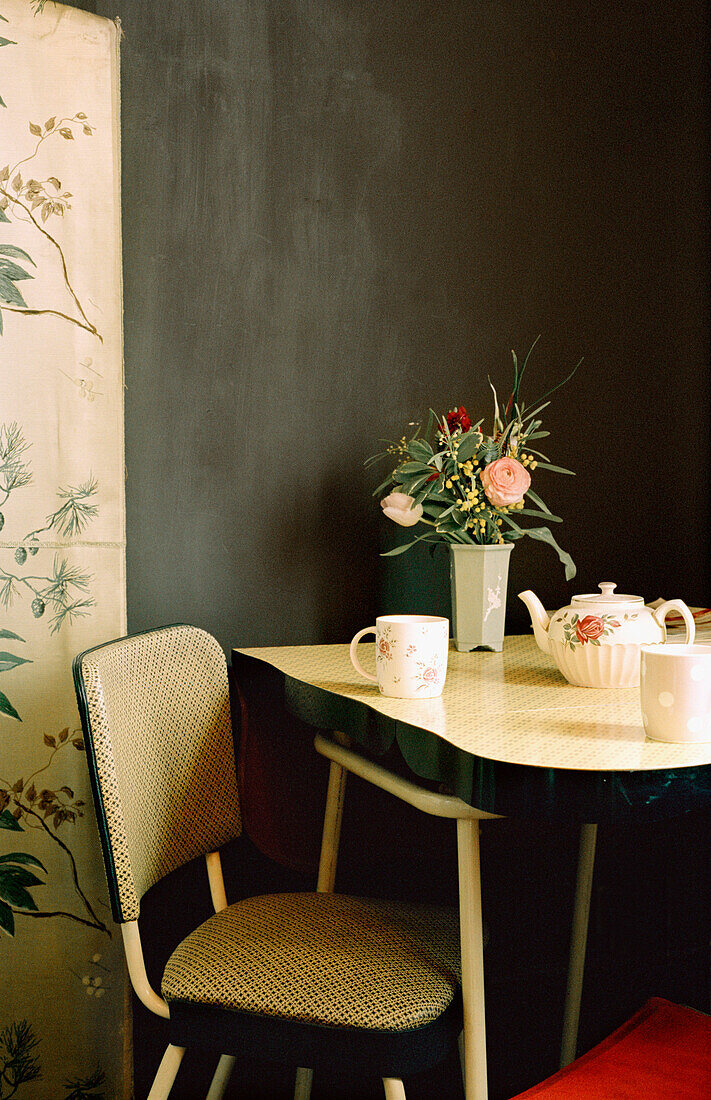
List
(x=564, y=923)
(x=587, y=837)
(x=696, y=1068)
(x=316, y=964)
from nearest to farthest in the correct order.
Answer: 1. (x=696, y=1068)
2. (x=316, y=964)
3. (x=587, y=837)
4. (x=564, y=923)

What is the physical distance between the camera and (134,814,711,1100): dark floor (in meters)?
1.56

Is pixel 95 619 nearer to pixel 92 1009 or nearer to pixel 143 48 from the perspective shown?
pixel 92 1009

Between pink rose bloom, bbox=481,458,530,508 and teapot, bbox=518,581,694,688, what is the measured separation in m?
0.22

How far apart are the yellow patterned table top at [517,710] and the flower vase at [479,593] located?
0.10ft

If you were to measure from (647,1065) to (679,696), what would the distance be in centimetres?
38

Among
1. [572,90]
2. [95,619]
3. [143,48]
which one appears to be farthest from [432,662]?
[572,90]

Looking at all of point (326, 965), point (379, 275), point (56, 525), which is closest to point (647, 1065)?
point (326, 965)

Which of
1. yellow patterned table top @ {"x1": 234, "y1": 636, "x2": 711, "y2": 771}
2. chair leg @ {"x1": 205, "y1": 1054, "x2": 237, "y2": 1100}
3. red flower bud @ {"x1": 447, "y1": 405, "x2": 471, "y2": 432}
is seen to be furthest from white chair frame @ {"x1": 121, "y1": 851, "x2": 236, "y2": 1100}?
red flower bud @ {"x1": 447, "y1": 405, "x2": 471, "y2": 432}

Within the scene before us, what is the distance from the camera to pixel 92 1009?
147cm

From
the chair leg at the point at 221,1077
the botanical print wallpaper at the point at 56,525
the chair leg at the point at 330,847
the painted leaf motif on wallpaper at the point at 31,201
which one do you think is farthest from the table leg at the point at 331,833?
the painted leaf motif on wallpaper at the point at 31,201

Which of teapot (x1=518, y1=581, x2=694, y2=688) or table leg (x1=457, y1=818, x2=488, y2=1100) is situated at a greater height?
teapot (x1=518, y1=581, x2=694, y2=688)

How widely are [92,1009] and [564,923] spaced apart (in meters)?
0.91

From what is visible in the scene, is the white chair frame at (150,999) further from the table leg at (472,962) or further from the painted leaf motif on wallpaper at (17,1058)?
the painted leaf motif on wallpaper at (17,1058)

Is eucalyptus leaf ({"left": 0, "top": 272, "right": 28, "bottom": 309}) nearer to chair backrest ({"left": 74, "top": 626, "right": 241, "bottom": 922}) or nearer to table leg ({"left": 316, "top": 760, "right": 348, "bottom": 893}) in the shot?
chair backrest ({"left": 74, "top": 626, "right": 241, "bottom": 922})
